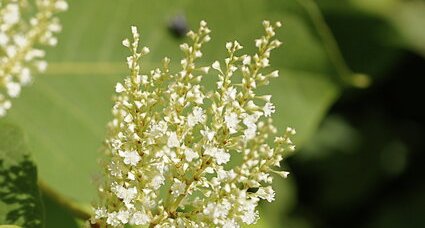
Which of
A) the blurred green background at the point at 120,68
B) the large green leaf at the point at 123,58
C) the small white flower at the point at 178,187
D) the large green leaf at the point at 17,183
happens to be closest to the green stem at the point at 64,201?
the blurred green background at the point at 120,68

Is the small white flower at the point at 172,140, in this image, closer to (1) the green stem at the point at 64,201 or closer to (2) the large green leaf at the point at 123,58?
(1) the green stem at the point at 64,201

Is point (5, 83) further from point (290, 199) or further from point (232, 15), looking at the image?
point (290, 199)

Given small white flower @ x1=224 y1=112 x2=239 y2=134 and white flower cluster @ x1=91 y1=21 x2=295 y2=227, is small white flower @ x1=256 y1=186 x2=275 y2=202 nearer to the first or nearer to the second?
white flower cluster @ x1=91 y1=21 x2=295 y2=227

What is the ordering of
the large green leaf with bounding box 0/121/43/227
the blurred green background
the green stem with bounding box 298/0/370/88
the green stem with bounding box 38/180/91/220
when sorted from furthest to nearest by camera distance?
the green stem with bounding box 298/0/370/88
the blurred green background
the green stem with bounding box 38/180/91/220
the large green leaf with bounding box 0/121/43/227

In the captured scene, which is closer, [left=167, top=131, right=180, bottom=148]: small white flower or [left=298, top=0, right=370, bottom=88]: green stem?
[left=167, top=131, right=180, bottom=148]: small white flower

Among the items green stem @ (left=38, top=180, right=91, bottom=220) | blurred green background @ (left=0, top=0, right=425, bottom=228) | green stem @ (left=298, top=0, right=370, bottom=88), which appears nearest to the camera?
green stem @ (left=38, top=180, right=91, bottom=220)

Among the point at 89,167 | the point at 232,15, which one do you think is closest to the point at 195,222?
the point at 89,167

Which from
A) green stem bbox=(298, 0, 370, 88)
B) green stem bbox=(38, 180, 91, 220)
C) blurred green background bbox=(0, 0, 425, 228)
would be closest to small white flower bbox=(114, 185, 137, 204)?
blurred green background bbox=(0, 0, 425, 228)
